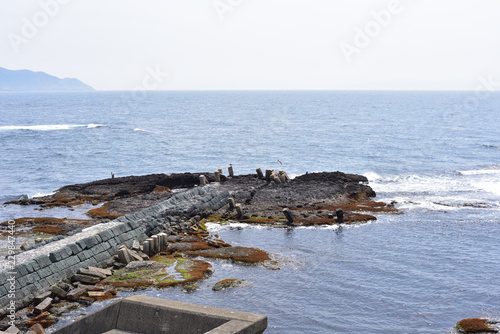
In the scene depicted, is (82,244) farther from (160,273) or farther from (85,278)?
(160,273)

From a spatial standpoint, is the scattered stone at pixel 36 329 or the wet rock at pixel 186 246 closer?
the scattered stone at pixel 36 329

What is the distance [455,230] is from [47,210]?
87.3ft

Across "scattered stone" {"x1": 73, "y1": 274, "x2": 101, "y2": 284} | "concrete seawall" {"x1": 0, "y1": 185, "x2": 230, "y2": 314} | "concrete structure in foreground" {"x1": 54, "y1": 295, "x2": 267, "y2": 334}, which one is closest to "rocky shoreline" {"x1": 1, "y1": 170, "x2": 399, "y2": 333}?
"scattered stone" {"x1": 73, "y1": 274, "x2": 101, "y2": 284}

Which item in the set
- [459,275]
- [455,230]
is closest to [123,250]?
[459,275]

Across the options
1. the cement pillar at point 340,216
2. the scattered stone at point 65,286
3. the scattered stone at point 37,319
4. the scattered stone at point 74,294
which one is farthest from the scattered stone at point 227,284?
the cement pillar at point 340,216

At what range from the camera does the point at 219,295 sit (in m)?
19.9

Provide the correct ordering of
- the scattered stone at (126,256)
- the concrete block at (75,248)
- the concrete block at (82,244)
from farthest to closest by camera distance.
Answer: the scattered stone at (126,256)
the concrete block at (82,244)
the concrete block at (75,248)

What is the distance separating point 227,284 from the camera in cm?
2098

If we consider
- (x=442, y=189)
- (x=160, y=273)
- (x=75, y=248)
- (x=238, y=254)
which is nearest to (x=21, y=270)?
(x=75, y=248)

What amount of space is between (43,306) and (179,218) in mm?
12814

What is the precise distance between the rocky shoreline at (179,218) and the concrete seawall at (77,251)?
9.9 inches

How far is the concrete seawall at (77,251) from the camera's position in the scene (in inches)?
755

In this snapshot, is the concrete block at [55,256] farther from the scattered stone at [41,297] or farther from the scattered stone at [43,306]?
the scattered stone at [43,306]

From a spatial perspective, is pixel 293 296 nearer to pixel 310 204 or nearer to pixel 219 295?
pixel 219 295
